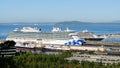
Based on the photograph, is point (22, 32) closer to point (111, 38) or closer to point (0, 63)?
point (111, 38)

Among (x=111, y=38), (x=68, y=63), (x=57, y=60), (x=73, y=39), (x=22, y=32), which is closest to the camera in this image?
(x=68, y=63)

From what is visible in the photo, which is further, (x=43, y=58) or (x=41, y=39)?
(x=41, y=39)

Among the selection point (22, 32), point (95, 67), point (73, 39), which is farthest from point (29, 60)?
point (22, 32)

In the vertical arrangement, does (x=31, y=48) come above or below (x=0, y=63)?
below

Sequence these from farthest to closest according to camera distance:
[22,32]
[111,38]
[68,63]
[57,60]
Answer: [111,38], [22,32], [57,60], [68,63]

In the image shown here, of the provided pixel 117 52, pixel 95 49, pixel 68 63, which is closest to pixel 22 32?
pixel 95 49

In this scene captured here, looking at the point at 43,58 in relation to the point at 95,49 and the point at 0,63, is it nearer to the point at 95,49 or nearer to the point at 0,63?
the point at 0,63

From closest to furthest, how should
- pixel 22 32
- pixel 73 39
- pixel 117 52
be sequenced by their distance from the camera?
1. pixel 117 52
2. pixel 73 39
3. pixel 22 32

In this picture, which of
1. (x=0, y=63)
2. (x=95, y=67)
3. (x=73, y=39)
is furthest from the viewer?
(x=73, y=39)

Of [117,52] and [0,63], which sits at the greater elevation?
[0,63]
